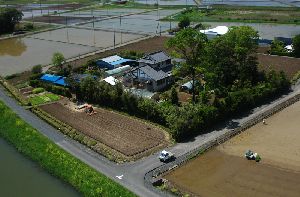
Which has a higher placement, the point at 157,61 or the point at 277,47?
the point at 277,47

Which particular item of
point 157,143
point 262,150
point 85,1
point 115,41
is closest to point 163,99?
point 157,143

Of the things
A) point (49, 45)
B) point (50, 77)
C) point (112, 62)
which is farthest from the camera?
point (49, 45)

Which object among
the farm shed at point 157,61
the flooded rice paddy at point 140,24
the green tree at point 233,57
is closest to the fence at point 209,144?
the green tree at point 233,57

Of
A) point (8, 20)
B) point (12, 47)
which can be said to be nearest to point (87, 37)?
point (12, 47)

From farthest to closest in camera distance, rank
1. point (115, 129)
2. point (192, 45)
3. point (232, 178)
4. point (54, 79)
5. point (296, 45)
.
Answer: point (296, 45) → point (54, 79) → point (192, 45) → point (115, 129) → point (232, 178)

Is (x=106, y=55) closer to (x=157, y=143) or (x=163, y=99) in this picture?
(x=163, y=99)

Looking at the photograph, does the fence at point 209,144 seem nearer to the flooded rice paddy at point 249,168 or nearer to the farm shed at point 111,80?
the flooded rice paddy at point 249,168

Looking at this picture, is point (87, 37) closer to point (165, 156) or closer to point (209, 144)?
point (209, 144)
